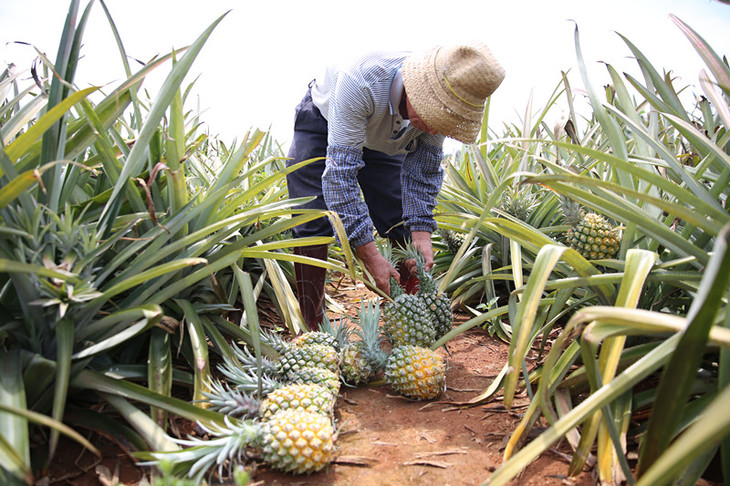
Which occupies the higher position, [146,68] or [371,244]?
[146,68]

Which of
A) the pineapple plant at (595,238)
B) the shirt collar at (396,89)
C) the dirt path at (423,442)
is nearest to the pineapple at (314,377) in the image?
the dirt path at (423,442)

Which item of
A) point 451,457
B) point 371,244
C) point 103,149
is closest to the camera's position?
point 451,457

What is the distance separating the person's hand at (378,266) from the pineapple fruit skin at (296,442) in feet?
2.59

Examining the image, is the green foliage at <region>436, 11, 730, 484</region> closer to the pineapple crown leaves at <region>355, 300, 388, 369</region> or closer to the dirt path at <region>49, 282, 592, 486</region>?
the dirt path at <region>49, 282, 592, 486</region>

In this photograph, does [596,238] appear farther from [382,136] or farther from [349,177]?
[382,136]

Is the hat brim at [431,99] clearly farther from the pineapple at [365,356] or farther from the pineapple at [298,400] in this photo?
the pineapple at [298,400]

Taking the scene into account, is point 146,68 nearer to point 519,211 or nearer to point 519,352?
point 519,352

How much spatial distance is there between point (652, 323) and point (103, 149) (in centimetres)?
157

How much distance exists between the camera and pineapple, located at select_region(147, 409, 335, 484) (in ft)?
3.85

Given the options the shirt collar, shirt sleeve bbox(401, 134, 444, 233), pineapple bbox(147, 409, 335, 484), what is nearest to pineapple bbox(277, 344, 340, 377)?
pineapple bbox(147, 409, 335, 484)

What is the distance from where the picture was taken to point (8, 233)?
122 cm

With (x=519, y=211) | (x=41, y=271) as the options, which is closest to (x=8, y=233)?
(x=41, y=271)

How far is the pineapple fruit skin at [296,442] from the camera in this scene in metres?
1.20

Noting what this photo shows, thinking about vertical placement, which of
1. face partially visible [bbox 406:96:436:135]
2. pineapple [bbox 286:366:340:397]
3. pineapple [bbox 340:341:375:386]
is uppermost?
face partially visible [bbox 406:96:436:135]
